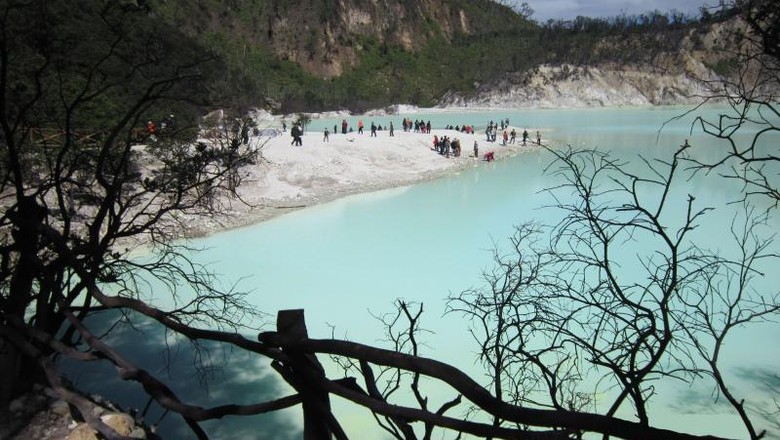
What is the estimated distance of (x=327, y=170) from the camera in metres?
20.2

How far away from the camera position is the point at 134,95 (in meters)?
17.6

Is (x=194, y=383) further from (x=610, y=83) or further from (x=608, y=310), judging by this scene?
(x=610, y=83)

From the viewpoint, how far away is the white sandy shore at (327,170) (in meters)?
16.2

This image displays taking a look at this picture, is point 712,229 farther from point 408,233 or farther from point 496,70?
point 496,70

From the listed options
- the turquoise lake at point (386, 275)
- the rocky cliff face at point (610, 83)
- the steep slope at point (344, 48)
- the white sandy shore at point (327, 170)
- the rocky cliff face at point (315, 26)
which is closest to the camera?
the turquoise lake at point (386, 275)

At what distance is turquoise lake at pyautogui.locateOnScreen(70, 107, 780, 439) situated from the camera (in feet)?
19.8

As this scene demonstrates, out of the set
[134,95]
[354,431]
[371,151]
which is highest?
[134,95]

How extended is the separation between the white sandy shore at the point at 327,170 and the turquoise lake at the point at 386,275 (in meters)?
0.78

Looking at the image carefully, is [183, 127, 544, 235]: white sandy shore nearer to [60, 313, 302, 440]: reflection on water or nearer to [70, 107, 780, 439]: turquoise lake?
[70, 107, 780, 439]: turquoise lake

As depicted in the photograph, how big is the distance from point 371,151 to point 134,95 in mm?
9449

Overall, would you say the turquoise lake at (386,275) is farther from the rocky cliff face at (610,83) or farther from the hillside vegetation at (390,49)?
the rocky cliff face at (610,83)

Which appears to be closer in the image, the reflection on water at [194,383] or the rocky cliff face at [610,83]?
the reflection on water at [194,383]

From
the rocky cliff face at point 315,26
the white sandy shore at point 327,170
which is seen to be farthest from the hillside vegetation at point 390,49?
the white sandy shore at point 327,170

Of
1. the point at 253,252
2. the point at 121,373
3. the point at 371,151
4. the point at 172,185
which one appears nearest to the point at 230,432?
the point at 172,185
